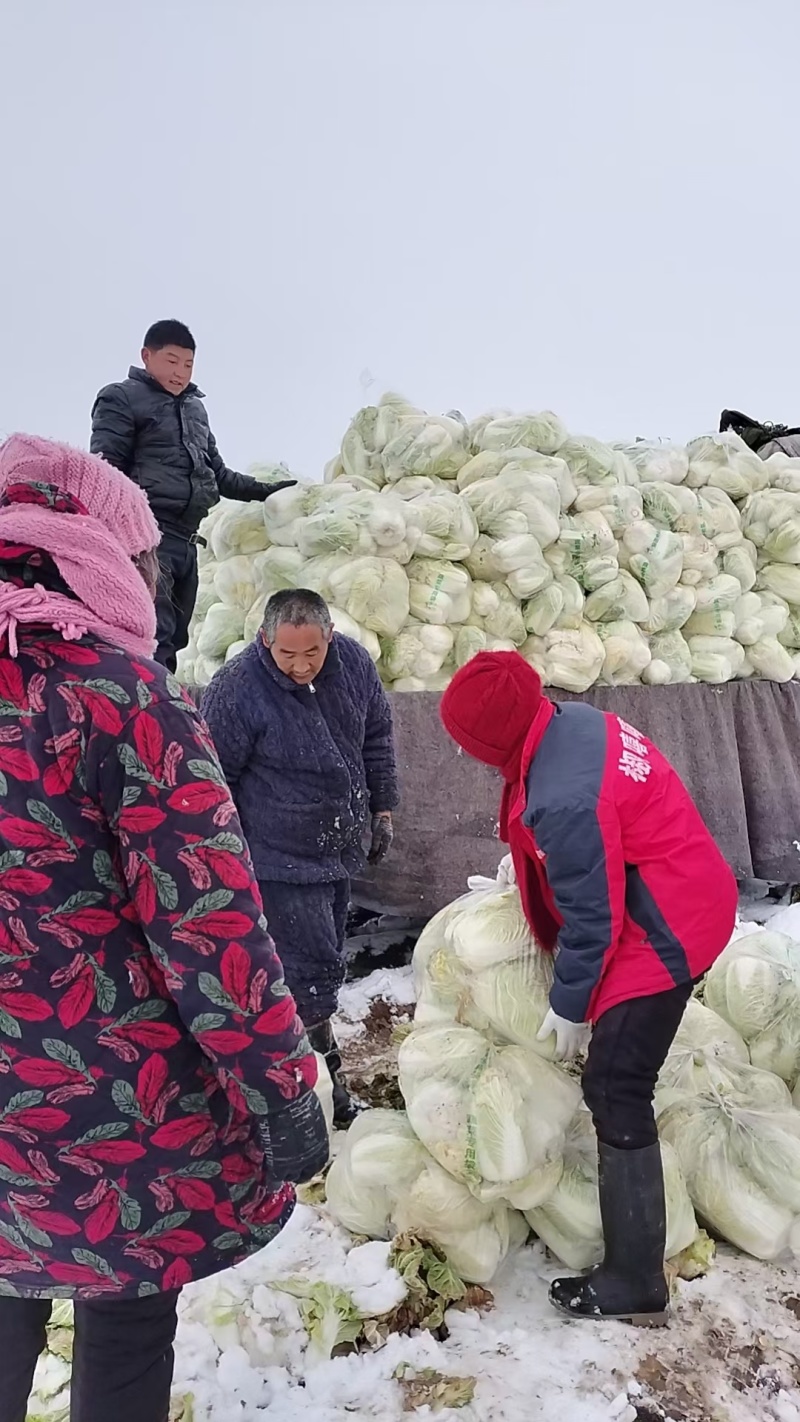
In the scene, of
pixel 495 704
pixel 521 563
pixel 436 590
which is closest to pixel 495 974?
pixel 495 704

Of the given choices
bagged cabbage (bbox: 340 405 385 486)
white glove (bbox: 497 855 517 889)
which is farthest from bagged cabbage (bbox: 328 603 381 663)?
white glove (bbox: 497 855 517 889)

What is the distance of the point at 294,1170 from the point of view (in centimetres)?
121

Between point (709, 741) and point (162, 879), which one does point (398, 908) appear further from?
point (162, 879)

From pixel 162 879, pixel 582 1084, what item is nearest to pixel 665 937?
pixel 582 1084

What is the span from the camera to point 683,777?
4594 millimetres

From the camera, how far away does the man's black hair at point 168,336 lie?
3.81 metres

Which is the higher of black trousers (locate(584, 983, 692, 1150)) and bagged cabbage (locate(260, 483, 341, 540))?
bagged cabbage (locate(260, 483, 341, 540))

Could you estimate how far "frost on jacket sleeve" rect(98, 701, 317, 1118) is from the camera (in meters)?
1.10

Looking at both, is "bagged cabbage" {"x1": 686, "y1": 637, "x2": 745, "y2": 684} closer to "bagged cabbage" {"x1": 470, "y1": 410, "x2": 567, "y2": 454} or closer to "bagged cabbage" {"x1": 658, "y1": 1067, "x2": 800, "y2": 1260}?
"bagged cabbage" {"x1": 470, "y1": 410, "x2": 567, "y2": 454}

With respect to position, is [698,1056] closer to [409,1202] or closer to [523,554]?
[409,1202]

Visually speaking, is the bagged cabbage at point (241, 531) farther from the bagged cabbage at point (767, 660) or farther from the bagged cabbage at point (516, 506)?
the bagged cabbage at point (767, 660)

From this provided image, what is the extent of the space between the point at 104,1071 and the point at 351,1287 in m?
1.24

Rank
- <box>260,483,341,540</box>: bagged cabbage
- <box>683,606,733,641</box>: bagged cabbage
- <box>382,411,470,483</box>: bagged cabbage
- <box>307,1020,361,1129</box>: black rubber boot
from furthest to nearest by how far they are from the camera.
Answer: <box>683,606,733,641</box>: bagged cabbage → <box>382,411,470,483</box>: bagged cabbage → <box>260,483,341,540</box>: bagged cabbage → <box>307,1020,361,1129</box>: black rubber boot

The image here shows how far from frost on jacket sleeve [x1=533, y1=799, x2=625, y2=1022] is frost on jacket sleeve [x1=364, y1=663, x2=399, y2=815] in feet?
3.63
